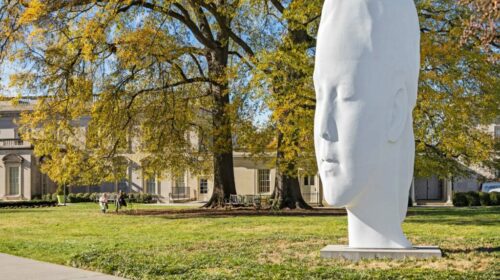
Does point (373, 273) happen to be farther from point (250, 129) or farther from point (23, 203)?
point (23, 203)

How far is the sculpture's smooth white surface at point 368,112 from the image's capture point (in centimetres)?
1082

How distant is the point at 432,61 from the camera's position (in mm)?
21000

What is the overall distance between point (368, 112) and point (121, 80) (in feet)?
58.7

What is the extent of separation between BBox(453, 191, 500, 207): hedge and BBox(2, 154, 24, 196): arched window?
31.7 metres

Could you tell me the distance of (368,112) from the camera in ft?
35.5

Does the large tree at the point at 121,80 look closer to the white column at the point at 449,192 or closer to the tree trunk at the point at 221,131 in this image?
the tree trunk at the point at 221,131

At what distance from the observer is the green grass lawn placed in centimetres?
976

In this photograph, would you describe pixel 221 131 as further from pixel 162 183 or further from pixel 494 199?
pixel 162 183

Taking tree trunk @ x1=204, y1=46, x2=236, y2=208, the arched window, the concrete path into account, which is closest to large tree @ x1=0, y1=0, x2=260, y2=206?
tree trunk @ x1=204, y1=46, x2=236, y2=208

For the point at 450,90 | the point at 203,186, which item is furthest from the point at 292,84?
the point at 203,186

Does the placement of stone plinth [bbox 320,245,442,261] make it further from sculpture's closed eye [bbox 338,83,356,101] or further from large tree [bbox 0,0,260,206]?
large tree [bbox 0,0,260,206]

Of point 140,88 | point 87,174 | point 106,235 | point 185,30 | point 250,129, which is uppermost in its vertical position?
point 185,30

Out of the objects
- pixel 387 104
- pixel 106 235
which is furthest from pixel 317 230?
pixel 387 104

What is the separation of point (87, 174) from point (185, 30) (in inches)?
339
